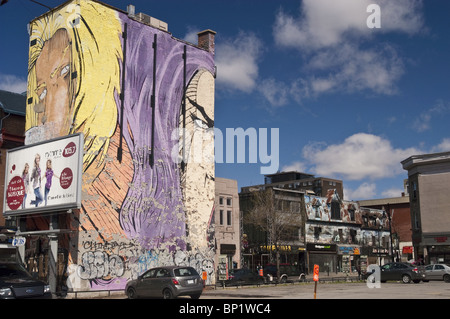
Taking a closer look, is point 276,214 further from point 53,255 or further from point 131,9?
point 53,255

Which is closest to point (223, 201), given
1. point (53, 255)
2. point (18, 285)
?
point (53, 255)

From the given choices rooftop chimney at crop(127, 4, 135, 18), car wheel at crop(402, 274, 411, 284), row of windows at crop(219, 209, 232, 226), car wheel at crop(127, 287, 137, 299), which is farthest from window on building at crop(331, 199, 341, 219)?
car wheel at crop(127, 287, 137, 299)

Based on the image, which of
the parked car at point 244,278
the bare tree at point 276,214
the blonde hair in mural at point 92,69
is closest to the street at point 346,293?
the parked car at point 244,278

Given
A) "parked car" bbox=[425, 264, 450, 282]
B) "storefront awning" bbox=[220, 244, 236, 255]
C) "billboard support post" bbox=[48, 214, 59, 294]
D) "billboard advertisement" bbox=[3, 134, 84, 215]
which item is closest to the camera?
"billboard advertisement" bbox=[3, 134, 84, 215]

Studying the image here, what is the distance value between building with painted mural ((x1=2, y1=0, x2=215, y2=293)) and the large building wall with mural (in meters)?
0.07

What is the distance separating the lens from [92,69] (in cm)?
3172

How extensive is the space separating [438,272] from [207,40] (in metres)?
26.6

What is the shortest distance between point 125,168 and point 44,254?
7.66 meters

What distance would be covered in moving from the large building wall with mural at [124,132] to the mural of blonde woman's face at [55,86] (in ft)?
0.22

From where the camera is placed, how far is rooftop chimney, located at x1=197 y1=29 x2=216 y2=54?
4069 centimetres

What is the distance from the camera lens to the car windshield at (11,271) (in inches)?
772

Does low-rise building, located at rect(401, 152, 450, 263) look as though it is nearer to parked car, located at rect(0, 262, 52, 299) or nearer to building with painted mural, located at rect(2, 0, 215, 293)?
building with painted mural, located at rect(2, 0, 215, 293)

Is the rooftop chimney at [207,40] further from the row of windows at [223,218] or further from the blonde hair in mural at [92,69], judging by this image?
the row of windows at [223,218]
